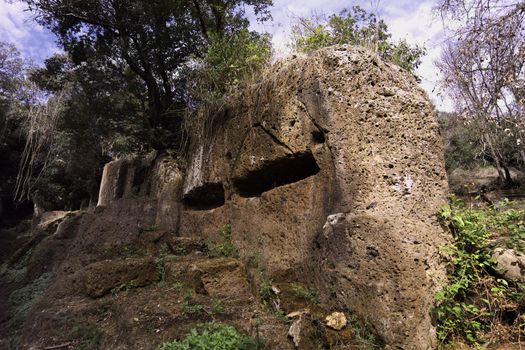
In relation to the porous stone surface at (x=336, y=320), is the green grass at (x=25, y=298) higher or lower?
lower

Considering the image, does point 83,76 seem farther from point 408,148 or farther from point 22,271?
point 408,148

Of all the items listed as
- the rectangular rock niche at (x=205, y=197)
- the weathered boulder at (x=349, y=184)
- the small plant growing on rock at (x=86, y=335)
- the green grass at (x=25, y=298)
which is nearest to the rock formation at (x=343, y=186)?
the weathered boulder at (x=349, y=184)

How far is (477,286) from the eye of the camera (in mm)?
3082

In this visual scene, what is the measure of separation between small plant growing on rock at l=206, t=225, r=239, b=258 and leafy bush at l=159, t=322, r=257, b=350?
5.81 feet

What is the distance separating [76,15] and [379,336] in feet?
26.7

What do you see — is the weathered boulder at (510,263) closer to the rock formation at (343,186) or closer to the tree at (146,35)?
the rock formation at (343,186)

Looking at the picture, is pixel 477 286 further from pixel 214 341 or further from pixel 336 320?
pixel 214 341

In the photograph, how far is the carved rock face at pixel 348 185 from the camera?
2994mm

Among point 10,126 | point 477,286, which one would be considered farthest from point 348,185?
point 10,126

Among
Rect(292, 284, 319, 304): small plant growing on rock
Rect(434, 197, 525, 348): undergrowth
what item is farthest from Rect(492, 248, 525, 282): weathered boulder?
Rect(292, 284, 319, 304): small plant growing on rock

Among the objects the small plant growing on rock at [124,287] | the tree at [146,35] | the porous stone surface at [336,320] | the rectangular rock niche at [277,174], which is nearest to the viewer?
the porous stone surface at [336,320]

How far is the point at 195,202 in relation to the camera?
6230 millimetres

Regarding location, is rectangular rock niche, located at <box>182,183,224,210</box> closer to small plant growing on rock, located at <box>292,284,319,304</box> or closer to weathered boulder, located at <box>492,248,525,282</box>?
small plant growing on rock, located at <box>292,284,319,304</box>

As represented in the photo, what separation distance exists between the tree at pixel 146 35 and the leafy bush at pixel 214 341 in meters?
5.11
